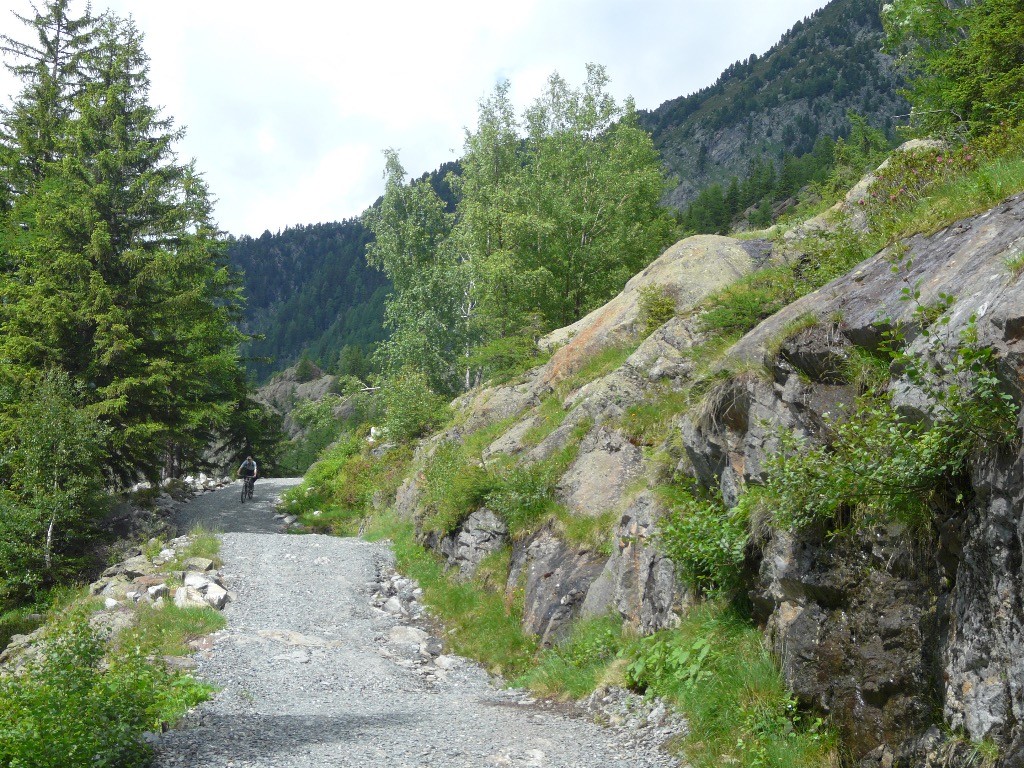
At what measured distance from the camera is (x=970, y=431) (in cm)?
442

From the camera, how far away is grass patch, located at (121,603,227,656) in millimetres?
10500

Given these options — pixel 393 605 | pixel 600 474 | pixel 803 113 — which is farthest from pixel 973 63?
pixel 803 113

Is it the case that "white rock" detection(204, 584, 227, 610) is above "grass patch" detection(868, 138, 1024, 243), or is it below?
below

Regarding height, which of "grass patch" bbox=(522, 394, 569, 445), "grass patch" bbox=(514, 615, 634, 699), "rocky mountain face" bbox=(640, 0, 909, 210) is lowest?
"grass patch" bbox=(514, 615, 634, 699)

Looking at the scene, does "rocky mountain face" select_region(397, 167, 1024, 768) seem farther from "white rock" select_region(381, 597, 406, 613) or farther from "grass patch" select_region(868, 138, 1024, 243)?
"white rock" select_region(381, 597, 406, 613)

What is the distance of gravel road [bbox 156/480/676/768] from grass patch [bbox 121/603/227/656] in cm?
32

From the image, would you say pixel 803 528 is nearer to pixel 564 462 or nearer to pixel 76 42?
pixel 564 462

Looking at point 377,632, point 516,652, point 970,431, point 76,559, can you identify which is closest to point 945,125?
point 970,431

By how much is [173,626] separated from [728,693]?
9.09 metres

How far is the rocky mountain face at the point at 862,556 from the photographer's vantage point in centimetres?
419

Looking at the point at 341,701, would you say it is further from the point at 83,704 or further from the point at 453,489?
the point at 453,489

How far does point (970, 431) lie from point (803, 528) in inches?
65.5

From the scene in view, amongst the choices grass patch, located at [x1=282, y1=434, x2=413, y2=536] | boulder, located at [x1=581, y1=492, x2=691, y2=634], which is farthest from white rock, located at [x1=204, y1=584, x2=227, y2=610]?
grass patch, located at [x1=282, y1=434, x2=413, y2=536]

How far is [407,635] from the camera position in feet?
40.0
